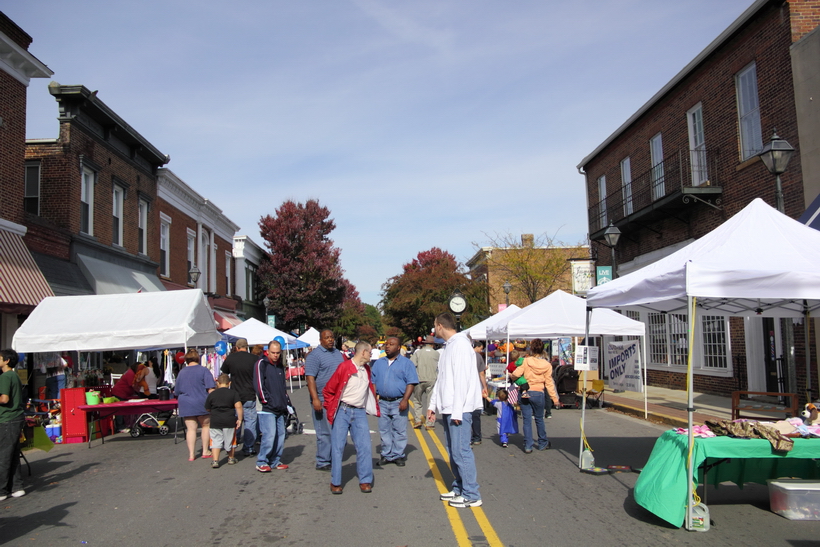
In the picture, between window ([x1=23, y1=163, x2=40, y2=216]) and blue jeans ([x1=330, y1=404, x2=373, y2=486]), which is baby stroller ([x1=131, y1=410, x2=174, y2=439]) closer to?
blue jeans ([x1=330, y1=404, x2=373, y2=486])

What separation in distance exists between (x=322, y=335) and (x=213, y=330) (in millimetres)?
6469

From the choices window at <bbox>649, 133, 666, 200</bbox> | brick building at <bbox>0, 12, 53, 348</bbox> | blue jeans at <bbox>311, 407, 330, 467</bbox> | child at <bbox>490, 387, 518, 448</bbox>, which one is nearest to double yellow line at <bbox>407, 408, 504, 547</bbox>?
blue jeans at <bbox>311, 407, 330, 467</bbox>

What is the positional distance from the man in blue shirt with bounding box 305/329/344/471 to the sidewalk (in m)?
7.01

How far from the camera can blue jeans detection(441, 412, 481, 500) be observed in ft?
21.9

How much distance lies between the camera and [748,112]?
1623 centimetres

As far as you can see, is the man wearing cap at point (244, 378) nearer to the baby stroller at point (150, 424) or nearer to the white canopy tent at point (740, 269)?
the baby stroller at point (150, 424)

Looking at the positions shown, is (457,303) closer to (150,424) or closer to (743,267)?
(150,424)

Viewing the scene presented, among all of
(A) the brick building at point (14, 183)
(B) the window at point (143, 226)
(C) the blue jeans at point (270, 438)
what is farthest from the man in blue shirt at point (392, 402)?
(B) the window at point (143, 226)

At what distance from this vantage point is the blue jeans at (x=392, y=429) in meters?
9.48

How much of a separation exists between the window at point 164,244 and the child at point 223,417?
720 inches

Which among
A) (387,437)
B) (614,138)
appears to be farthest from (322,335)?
(614,138)

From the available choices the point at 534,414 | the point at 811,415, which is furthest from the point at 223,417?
the point at 811,415

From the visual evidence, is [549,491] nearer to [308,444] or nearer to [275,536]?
[275,536]

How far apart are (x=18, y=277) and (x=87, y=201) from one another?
5.68m
